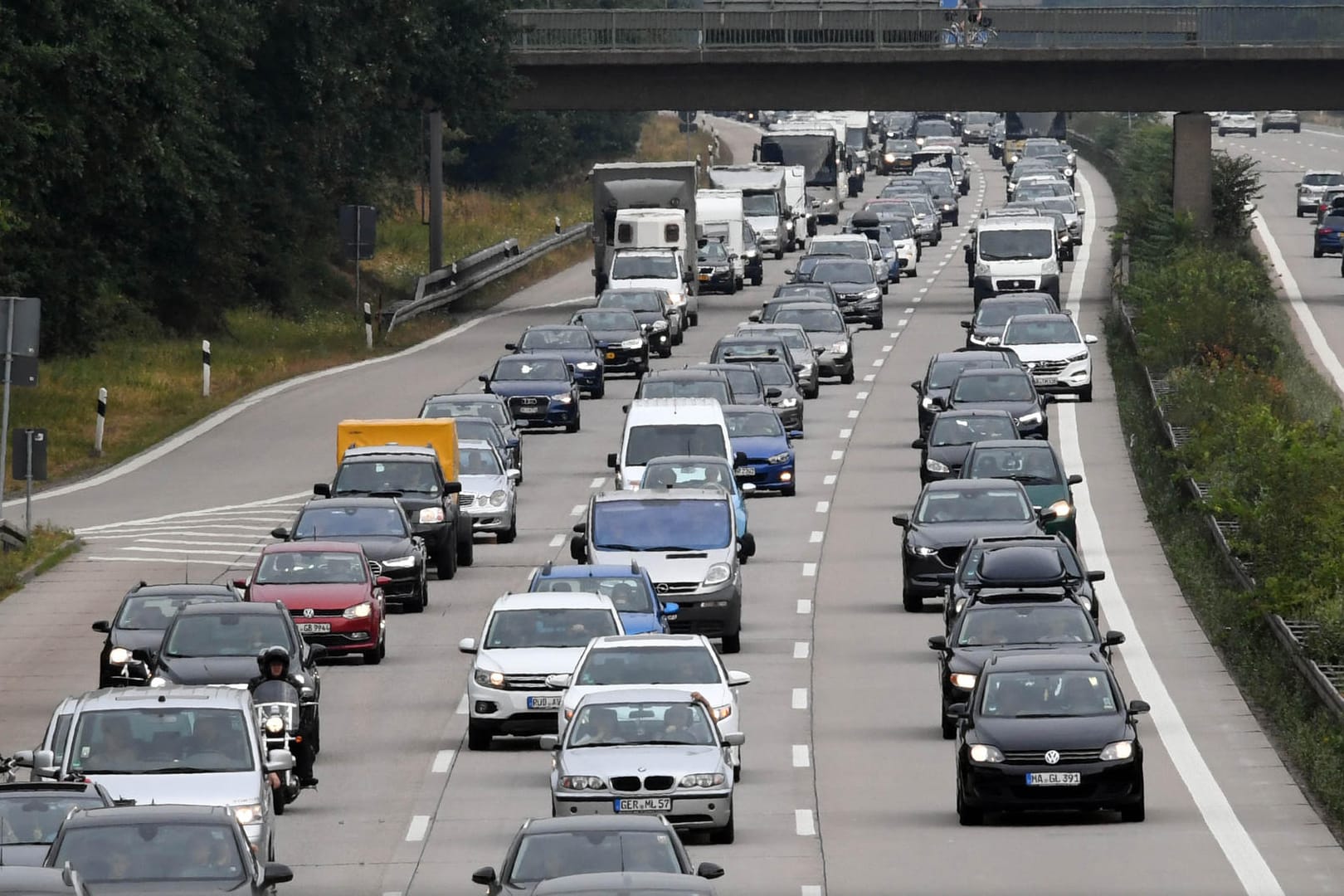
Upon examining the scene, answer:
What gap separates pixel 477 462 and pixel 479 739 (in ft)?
45.5

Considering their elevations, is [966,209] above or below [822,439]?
above

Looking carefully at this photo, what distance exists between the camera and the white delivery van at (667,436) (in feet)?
123

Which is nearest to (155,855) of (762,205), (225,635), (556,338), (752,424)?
(225,635)

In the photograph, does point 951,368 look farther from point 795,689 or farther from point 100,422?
point 795,689

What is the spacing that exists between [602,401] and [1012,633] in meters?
28.5

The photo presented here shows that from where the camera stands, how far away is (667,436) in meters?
37.6

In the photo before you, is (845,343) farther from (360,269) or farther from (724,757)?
(724,757)

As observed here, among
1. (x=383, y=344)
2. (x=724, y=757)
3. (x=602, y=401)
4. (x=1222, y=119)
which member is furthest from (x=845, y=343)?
(x=1222, y=119)

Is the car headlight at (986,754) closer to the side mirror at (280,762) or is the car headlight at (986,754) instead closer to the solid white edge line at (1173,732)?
the solid white edge line at (1173,732)

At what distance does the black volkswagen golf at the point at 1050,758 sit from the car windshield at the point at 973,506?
1048cm

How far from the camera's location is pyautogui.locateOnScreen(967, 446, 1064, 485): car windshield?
3519cm

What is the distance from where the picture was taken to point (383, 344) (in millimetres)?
62312

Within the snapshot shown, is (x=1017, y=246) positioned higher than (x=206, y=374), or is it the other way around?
(x=1017, y=246)

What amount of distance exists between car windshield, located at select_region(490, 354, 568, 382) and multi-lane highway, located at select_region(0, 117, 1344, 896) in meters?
1.20
